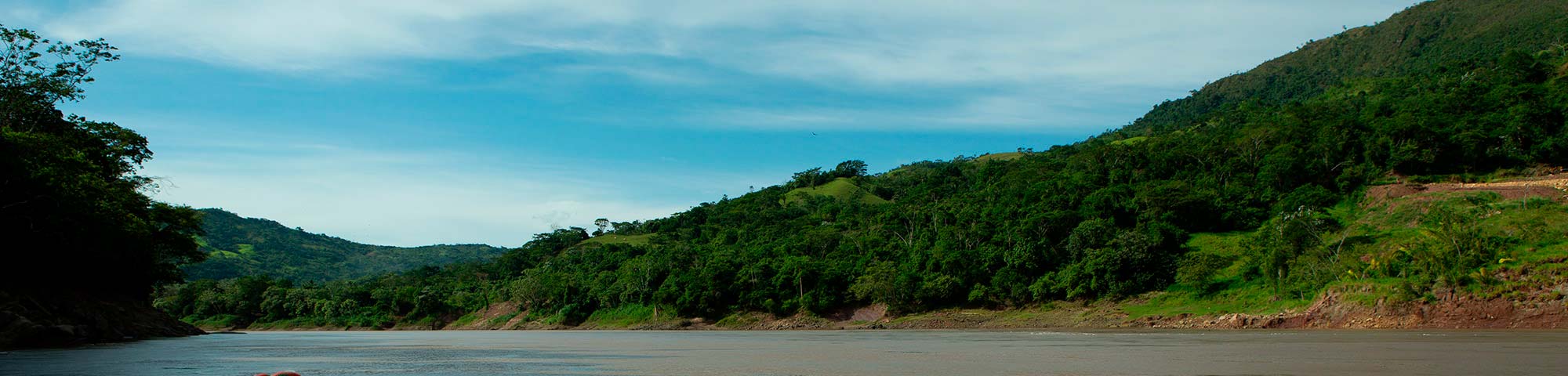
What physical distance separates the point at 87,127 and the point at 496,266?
95.8 m

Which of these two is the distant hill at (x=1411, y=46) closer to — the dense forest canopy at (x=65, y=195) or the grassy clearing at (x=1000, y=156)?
the grassy clearing at (x=1000, y=156)

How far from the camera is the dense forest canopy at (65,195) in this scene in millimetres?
31641

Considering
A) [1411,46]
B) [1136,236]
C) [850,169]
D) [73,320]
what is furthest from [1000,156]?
[73,320]

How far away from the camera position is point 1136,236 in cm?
7150

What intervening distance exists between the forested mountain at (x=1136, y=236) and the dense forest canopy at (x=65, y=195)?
4986cm

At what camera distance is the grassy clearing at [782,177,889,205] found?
144125 mm

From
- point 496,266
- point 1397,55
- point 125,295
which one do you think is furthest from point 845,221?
point 1397,55

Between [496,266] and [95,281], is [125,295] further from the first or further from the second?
[496,266]

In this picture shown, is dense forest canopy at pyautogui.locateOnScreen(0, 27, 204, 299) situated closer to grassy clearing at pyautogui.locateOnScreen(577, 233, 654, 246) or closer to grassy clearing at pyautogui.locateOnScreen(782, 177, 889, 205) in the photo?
grassy clearing at pyautogui.locateOnScreen(577, 233, 654, 246)

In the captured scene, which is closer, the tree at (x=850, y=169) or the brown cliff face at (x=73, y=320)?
the brown cliff face at (x=73, y=320)

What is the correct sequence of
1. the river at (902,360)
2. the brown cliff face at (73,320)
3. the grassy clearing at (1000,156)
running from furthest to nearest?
the grassy clearing at (1000,156), the brown cliff face at (73,320), the river at (902,360)

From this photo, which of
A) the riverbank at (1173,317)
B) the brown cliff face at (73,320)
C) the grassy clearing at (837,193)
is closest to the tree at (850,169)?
the grassy clearing at (837,193)

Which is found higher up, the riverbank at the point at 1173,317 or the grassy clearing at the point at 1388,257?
the grassy clearing at the point at 1388,257

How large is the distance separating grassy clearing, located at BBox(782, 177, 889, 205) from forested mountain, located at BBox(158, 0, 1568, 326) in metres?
14.7
